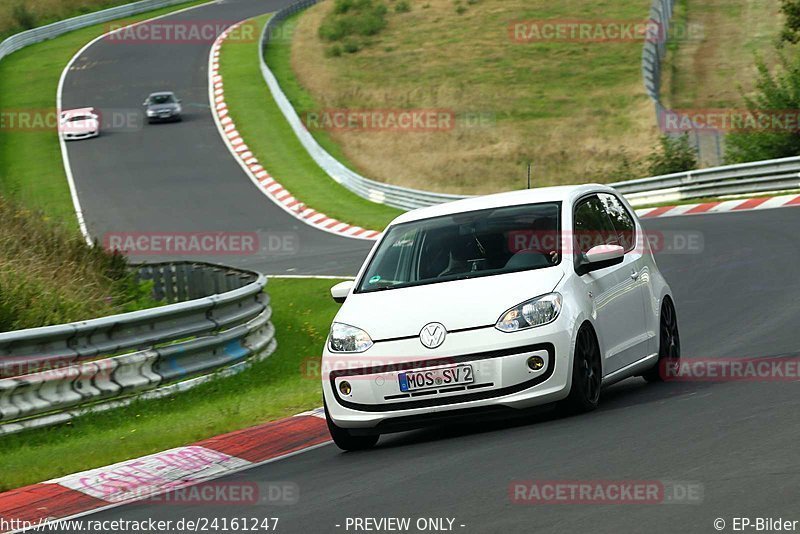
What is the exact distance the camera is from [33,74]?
5638 centimetres

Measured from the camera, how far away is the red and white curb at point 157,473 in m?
8.00

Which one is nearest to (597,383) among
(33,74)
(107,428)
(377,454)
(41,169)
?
(377,454)

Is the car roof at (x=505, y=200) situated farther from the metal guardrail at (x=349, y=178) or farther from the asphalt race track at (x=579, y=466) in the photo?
the metal guardrail at (x=349, y=178)

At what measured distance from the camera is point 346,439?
8.98m

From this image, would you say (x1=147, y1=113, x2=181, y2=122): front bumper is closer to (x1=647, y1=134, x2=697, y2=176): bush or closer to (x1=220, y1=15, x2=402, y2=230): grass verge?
(x1=220, y1=15, x2=402, y2=230): grass verge

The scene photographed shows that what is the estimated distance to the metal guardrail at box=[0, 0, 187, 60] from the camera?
62.1 meters

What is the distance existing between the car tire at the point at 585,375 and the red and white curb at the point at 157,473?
1.93m

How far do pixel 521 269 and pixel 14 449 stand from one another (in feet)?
13.8

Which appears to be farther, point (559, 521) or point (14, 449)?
point (14, 449)

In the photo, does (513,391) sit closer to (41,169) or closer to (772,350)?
(772,350)

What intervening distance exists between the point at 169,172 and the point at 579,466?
3491 centimetres
